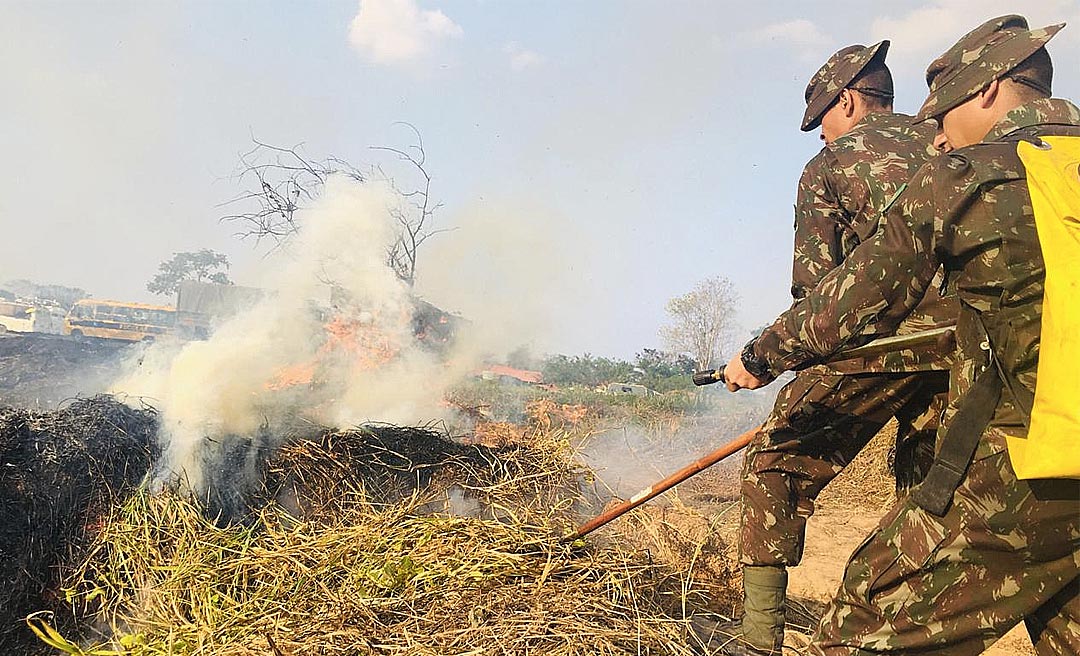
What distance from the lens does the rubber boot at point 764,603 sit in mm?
3002

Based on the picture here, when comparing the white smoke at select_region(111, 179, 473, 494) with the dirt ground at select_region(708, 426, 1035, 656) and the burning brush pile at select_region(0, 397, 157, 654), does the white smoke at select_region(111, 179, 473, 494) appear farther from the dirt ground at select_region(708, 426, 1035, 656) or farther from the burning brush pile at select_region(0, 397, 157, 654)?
the dirt ground at select_region(708, 426, 1035, 656)

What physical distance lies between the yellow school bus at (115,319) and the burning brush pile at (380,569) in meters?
9.38

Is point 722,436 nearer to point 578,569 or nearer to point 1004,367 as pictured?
point 578,569

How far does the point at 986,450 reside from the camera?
6.45 feet

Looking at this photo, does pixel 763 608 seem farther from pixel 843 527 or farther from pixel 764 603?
pixel 843 527

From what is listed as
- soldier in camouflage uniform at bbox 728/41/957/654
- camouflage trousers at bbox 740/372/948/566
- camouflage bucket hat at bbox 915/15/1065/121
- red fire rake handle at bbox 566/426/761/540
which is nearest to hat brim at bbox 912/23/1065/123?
camouflage bucket hat at bbox 915/15/1065/121

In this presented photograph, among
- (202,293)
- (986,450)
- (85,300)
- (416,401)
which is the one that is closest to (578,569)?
(986,450)

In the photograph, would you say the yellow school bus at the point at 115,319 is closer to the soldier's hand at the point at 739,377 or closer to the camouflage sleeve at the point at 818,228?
the camouflage sleeve at the point at 818,228

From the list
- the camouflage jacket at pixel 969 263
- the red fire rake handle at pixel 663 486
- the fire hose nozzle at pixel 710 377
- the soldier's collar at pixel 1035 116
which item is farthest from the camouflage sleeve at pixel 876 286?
the red fire rake handle at pixel 663 486

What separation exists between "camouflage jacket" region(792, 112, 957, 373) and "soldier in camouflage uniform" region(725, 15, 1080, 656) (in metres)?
0.92

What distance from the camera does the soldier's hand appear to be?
2.67 meters

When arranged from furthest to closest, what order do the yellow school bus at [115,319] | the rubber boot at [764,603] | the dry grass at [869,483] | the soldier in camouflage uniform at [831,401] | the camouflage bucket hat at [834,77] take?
1. the yellow school bus at [115,319]
2. the dry grass at [869,483]
3. the camouflage bucket hat at [834,77]
4. the rubber boot at [764,603]
5. the soldier in camouflage uniform at [831,401]

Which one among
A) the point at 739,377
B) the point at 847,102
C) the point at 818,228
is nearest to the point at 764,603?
the point at 739,377

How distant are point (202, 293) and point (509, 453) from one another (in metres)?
Answer: 7.60
